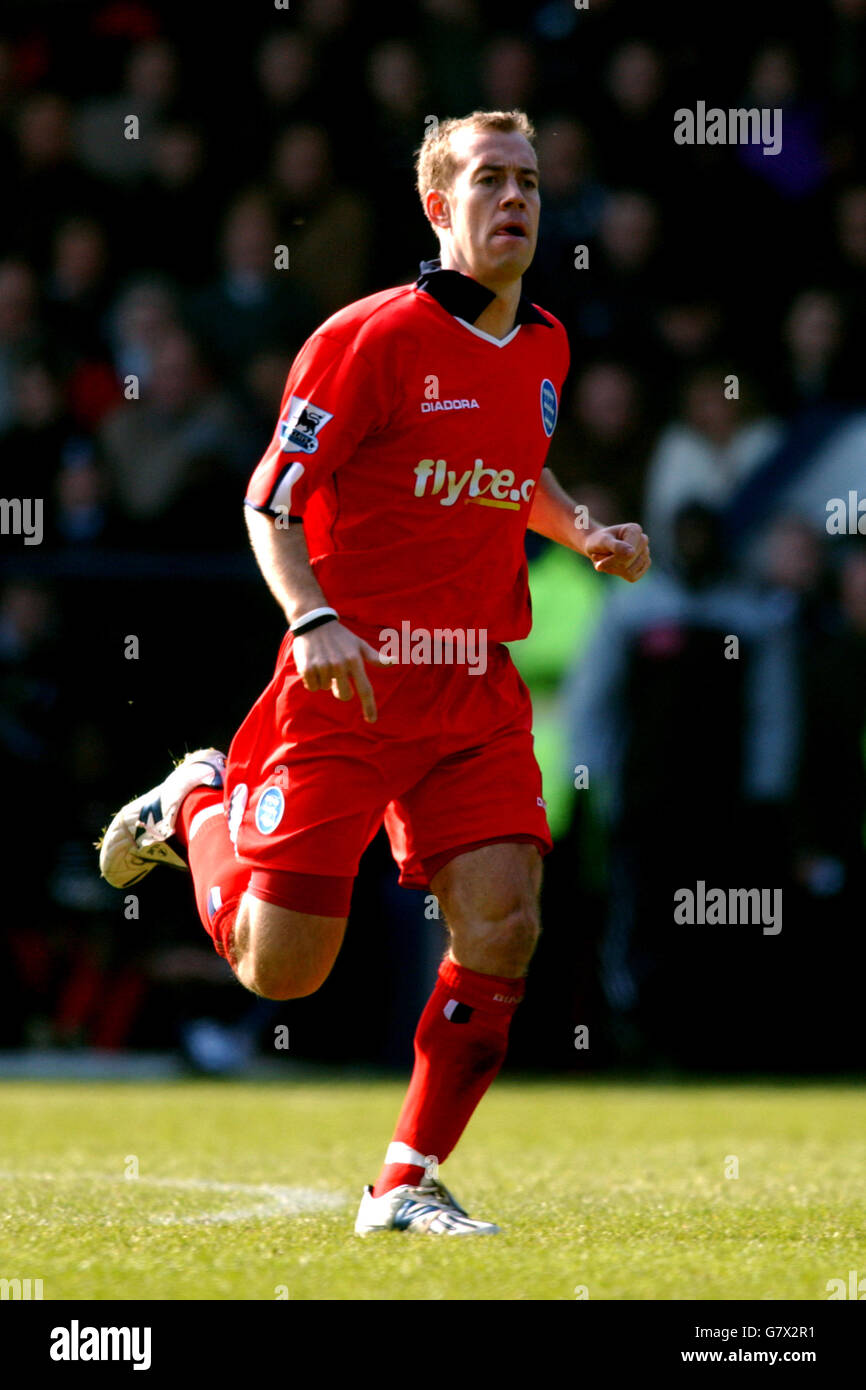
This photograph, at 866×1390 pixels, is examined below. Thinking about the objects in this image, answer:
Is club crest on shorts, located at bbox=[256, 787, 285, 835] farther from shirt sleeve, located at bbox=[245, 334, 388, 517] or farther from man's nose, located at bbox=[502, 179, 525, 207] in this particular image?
man's nose, located at bbox=[502, 179, 525, 207]

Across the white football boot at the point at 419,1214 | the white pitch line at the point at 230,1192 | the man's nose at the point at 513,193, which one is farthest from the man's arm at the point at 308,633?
the white pitch line at the point at 230,1192

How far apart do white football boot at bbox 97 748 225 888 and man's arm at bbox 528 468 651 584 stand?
42.5 inches

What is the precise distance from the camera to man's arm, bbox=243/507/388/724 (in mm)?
4039

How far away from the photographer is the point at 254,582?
8.79 m

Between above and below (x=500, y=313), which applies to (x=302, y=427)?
→ below

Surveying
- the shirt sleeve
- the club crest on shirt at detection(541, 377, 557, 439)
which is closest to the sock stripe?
the shirt sleeve

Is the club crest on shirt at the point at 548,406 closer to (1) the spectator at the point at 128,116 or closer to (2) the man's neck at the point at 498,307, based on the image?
(2) the man's neck at the point at 498,307

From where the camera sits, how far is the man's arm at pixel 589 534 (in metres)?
4.62

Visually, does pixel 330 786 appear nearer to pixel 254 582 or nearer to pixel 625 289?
pixel 254 582

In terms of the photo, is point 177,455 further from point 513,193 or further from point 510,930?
point 510,930

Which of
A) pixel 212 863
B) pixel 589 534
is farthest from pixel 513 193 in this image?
pixel 212 863

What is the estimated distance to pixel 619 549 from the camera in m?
4.61

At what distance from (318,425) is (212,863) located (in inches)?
45.4

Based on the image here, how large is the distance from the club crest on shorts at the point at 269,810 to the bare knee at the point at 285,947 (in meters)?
0.16
